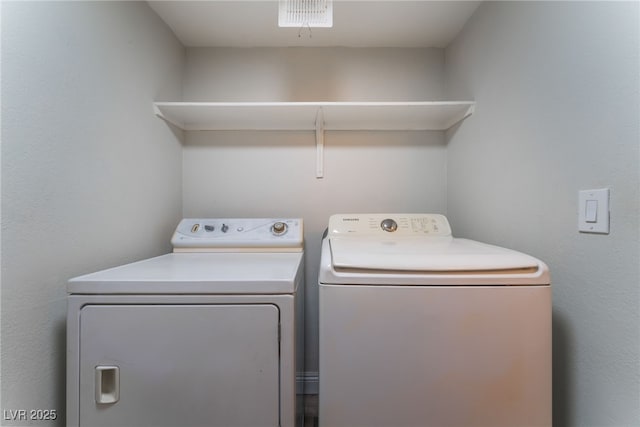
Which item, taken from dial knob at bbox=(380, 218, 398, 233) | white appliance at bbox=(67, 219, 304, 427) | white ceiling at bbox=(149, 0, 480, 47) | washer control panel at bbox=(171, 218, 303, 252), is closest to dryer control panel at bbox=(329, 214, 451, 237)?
dial knob at bbox=(380, 218, 398, 233)

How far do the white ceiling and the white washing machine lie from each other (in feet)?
4.58

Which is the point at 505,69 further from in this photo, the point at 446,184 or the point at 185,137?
the point at 185,137

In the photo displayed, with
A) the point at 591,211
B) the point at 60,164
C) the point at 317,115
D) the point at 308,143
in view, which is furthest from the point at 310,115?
the point at 591,211

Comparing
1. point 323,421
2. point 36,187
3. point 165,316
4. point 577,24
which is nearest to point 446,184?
point 577,24

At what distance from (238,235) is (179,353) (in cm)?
78

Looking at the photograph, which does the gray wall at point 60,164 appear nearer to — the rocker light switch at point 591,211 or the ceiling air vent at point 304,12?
the ceiling air vent at point 304,12

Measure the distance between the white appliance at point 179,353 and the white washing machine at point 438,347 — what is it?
0.52ft

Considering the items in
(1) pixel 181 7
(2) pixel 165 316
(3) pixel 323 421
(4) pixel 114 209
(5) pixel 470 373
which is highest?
(1) pixel 181 7

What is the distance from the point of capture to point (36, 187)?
832 mm

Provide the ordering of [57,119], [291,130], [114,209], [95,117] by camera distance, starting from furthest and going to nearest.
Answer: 1. [291,130]
2. [114,209]
3. [95,117]
4. [57,119]

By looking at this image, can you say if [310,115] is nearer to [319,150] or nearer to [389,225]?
[319,150]

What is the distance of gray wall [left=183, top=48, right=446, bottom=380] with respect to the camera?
178 cm

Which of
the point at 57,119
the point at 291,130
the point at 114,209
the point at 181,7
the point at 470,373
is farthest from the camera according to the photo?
the point at 291,130

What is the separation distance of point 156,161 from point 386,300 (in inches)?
55.2
